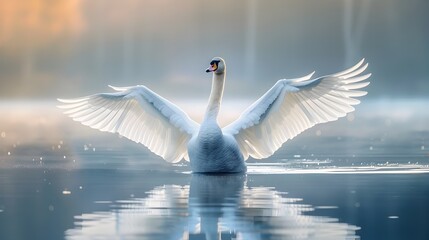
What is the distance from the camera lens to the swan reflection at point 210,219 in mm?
10992

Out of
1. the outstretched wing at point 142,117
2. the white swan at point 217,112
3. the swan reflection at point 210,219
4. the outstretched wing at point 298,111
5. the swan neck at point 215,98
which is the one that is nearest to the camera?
the swan reflection at point 210,219

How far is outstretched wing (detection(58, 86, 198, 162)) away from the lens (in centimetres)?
2006

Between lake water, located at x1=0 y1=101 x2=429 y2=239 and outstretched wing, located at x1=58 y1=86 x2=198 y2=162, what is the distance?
0.52 meters

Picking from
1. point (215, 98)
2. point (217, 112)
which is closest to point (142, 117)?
point (215, 98)

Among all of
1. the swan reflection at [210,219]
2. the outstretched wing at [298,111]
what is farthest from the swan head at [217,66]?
the swan reflection at [210,219]

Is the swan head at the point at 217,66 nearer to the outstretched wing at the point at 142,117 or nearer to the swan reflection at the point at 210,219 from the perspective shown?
the outstretched wing at the point at 142,117

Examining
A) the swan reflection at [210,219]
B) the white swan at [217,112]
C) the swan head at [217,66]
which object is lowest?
the swan reflection at [210,219]

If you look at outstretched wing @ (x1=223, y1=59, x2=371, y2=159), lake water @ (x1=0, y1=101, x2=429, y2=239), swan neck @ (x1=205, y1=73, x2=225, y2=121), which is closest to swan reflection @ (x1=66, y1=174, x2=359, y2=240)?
lake water @ (x1=0, y1=101, x2=429, y2=239)

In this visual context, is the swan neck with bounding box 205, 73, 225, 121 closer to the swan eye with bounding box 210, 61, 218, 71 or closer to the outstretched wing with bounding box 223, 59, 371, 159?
the swan eye with bounding box 210, 61, 218, 71

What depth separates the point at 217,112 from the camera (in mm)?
19188

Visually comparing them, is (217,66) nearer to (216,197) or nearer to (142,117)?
(142,117)

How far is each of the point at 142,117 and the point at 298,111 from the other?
9.16 feet

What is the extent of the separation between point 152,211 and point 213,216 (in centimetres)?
96

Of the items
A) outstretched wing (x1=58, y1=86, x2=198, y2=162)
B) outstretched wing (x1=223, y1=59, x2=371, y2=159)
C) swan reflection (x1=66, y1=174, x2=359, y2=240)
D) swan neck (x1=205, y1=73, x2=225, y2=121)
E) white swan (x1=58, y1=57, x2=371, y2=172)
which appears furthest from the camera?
outstretched wing (x1=58, y1=86, x2=198, y2=162)
